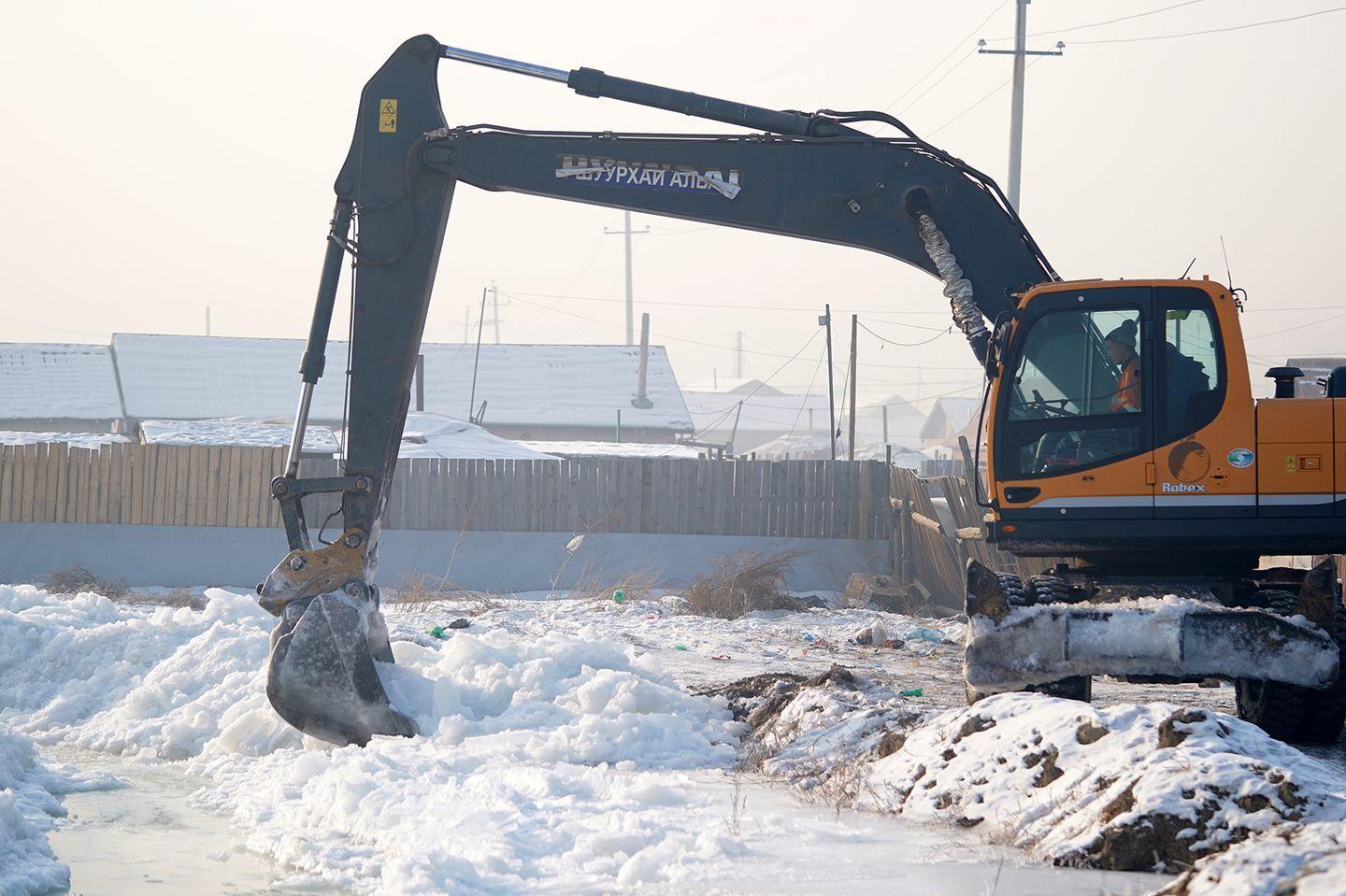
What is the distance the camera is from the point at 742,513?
22.6 metres

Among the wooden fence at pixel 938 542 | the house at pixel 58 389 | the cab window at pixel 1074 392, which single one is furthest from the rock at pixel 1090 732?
the house at pixel 58 389

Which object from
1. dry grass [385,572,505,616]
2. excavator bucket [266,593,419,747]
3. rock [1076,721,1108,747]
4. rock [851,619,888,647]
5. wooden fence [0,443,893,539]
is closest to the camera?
rock [1076,721,1108,747]

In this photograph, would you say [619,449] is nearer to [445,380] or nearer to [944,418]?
[445,380]

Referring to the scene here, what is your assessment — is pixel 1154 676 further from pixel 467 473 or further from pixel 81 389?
pixel 81 389

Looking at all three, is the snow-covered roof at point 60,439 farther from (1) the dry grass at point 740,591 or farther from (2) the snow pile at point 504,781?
(2) the snow pile at point 504,781

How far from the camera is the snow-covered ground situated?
5.72m

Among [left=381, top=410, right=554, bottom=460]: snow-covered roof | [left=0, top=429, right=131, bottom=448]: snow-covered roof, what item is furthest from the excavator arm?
[left=0, top=429, right=131, bottom=448]: snow-covered roof

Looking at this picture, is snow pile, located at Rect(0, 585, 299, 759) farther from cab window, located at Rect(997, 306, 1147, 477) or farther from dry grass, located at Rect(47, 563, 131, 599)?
dry grass, located at Rect(47, 563, 131, 599)

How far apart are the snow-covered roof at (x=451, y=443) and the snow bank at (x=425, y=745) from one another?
47.0 ft

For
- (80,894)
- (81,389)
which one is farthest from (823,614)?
(81,389)

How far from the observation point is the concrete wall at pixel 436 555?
71.3 feet

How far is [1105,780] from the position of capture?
6.21 metres

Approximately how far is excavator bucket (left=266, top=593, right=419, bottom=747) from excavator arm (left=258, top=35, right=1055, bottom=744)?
17.8 inches

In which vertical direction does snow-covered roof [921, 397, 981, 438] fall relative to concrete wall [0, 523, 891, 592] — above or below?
above
